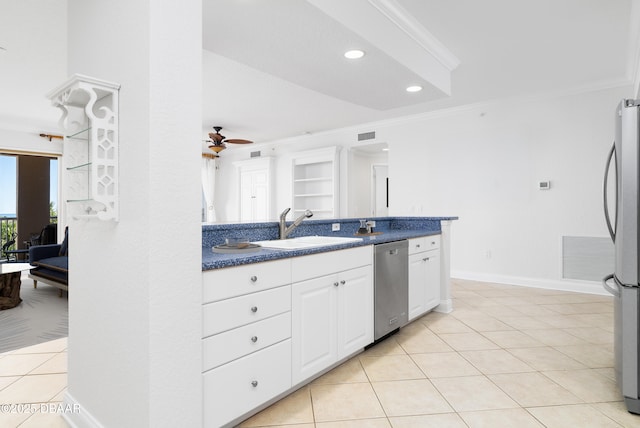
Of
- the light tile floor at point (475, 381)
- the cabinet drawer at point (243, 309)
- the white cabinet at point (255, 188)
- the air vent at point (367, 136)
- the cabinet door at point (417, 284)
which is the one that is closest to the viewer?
the cabinet drawer at point (243, 309)

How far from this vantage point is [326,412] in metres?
1.93

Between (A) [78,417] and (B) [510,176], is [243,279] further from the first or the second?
(B) [510,176]

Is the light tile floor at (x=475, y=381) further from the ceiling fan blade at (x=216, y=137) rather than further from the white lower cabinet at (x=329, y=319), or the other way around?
the ceiling fan blade at (x=216, y=137)

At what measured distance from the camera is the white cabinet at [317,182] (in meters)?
6.96

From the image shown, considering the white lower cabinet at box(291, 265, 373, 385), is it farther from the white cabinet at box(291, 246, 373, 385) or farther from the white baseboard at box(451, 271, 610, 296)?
the white baseboard at box(451, 271, 610, 296)

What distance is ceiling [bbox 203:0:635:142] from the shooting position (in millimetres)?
2318

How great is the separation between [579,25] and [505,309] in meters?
2.79

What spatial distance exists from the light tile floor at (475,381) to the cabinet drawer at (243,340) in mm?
420

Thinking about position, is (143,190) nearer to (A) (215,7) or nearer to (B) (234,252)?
(B) (234,252)

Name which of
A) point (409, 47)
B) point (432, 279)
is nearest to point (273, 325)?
point (432, 279)

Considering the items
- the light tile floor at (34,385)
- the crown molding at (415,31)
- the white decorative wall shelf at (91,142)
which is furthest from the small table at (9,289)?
the crown molding at (415,31)

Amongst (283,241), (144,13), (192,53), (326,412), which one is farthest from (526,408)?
(144,13)

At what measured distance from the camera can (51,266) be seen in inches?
178

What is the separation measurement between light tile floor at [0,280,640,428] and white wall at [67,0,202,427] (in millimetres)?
627
